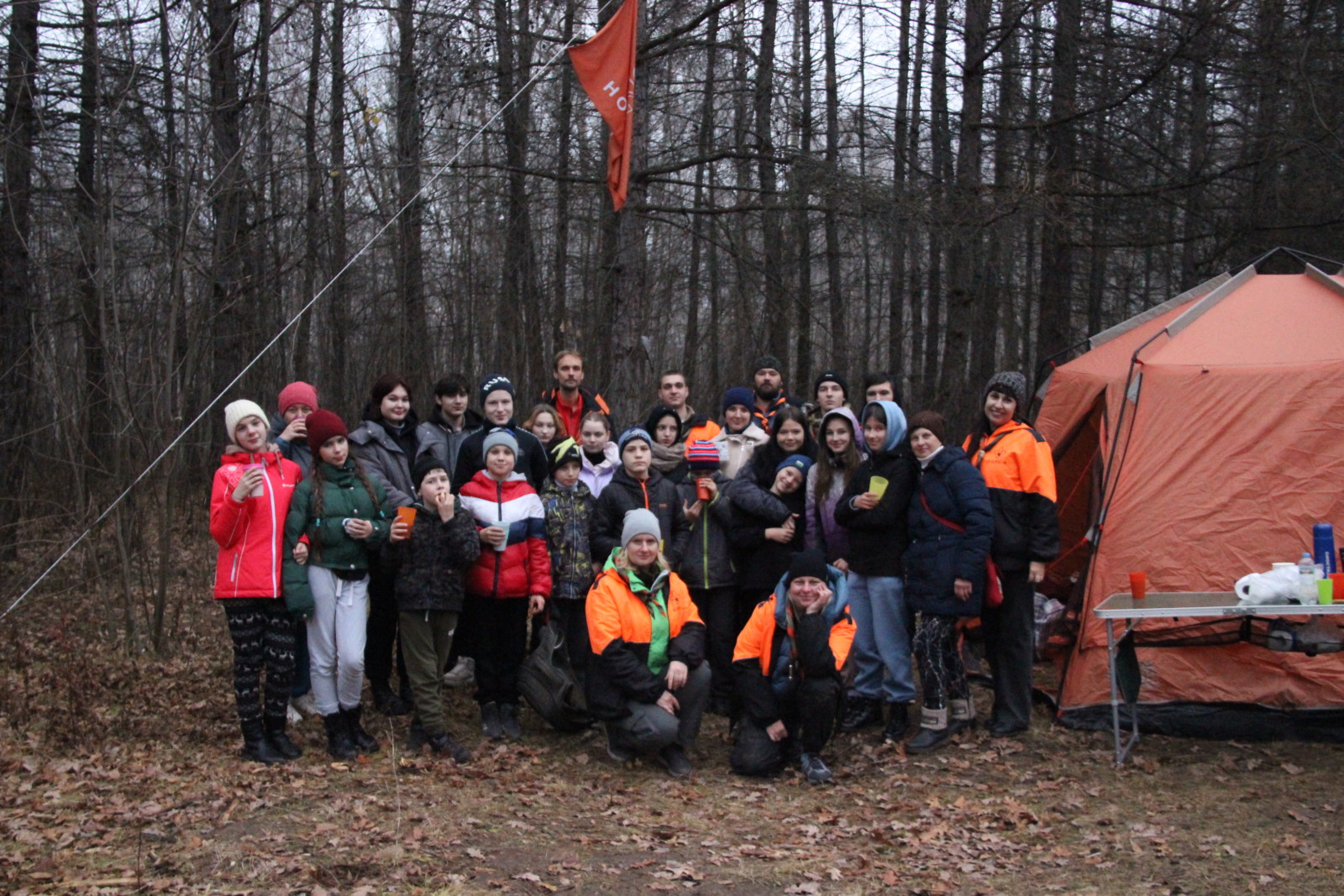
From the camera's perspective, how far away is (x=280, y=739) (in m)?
5.82

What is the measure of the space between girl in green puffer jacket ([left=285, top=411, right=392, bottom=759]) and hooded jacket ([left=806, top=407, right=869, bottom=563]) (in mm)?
2466

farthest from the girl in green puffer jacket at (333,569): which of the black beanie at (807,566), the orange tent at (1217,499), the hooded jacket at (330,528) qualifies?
the orange tent at (1217,499)

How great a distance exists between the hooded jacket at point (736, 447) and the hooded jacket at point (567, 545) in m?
1.02

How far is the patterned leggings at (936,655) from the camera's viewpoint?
6172mm

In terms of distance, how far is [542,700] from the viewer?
6340 millimetres

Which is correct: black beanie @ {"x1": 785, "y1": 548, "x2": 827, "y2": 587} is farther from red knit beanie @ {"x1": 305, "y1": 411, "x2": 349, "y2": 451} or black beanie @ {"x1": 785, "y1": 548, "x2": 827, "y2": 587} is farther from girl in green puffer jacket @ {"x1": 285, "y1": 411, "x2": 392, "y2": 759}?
red knit beanie @ {"x1": 305, "y1": 411, "x2": 349, "y2": 451}

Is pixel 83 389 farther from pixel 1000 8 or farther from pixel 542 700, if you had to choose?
pixel 1000 8

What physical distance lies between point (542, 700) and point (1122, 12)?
29.6 ft

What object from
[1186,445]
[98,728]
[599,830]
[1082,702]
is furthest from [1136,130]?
[98,728]

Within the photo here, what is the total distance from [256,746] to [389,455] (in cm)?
173

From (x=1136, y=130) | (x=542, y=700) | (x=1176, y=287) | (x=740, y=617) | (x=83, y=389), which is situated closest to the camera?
(x=542, y=700)

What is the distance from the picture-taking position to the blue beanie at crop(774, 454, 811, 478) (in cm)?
672

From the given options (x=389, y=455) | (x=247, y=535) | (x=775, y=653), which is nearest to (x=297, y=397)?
(x=389, y=455)

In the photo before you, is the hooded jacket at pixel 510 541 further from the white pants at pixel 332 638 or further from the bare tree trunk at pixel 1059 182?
the bare tree trunk at pixel 1059 182
